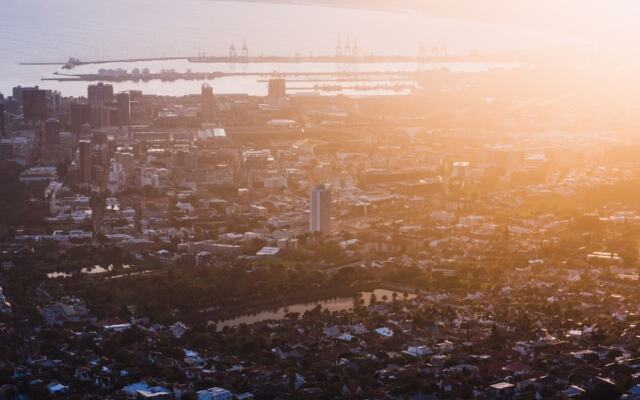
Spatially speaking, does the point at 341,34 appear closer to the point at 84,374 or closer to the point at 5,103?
the point at 5,103

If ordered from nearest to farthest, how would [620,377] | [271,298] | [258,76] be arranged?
[620,377] < [271,298] < [258,76]

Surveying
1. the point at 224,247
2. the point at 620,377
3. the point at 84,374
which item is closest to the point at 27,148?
the point at 224,247

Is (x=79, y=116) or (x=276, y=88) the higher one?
(x=276, y=88)

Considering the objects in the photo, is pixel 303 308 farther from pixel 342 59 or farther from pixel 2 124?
pixel 342 59

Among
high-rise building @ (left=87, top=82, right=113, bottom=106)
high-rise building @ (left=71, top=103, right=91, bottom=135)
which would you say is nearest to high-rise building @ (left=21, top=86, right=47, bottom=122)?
high-rise building @ (left=71, top=103, right=91, bottom=135)

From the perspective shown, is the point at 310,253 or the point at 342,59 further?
the point at 342,59

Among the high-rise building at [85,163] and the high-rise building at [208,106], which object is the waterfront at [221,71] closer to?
the high-rise building at [208,106]

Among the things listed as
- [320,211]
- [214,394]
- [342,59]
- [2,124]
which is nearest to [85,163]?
[2,124]
